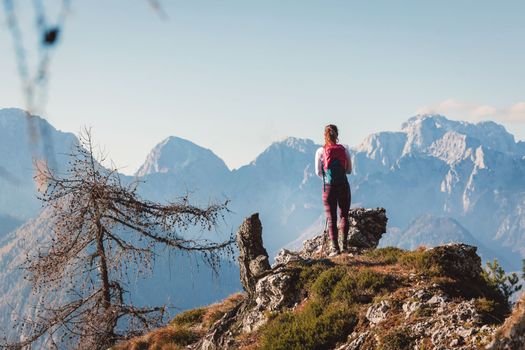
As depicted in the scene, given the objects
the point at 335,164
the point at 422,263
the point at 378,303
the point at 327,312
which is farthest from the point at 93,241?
the point at 422,263

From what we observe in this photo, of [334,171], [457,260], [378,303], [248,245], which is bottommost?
[378,303]

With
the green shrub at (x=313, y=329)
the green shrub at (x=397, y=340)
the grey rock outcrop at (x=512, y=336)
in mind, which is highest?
the green shrub at (x=313, y=329)

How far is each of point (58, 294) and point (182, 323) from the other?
14.6 feet

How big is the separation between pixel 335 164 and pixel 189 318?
7.26 m

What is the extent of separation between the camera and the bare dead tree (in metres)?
14.5

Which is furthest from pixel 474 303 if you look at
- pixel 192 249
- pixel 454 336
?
pixel 192 249

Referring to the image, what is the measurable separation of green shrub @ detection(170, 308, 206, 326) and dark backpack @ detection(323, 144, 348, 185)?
253 inches

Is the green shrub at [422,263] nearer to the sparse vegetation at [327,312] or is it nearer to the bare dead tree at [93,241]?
the sparse vegetation at [327,312]

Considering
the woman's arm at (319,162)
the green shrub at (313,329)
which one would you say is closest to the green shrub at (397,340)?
the green shrub at (313,329)

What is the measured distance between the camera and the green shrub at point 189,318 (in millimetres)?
16516

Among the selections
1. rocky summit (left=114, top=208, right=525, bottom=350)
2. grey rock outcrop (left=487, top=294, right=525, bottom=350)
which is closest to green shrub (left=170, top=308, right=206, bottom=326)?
rocky summit (left=114, top=208, right=525, bottom=350)

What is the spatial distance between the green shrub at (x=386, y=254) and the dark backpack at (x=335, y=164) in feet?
7.43

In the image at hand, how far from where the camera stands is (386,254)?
1375 cm

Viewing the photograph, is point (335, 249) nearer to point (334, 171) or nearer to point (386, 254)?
point (386, 254)
